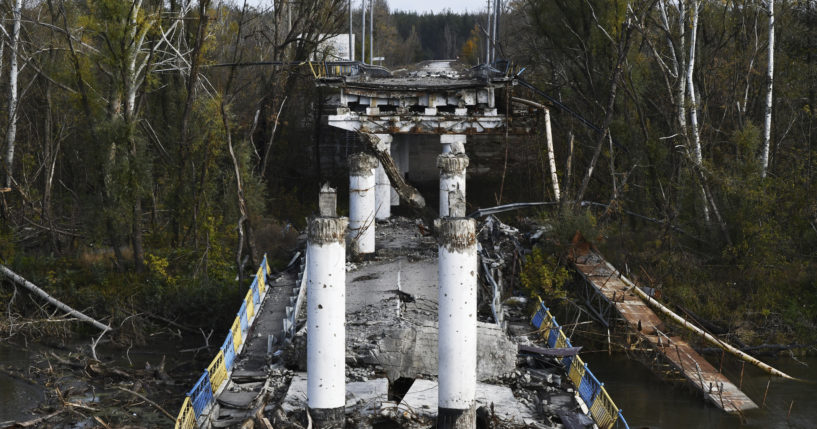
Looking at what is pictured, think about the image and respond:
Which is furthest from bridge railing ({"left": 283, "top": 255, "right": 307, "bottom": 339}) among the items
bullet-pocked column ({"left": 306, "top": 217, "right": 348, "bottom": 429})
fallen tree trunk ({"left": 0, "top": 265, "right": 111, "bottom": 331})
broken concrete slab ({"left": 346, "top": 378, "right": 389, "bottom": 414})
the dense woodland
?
fallen tree trunk ({"left": 0, "top": 265, "right": 111, "bottom": 331})

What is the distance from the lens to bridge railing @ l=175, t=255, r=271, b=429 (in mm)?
14416

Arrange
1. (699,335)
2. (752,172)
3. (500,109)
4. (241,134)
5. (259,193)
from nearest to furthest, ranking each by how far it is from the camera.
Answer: (699,335)
(752,172)
(500,109)
(259,193)
(241,134)

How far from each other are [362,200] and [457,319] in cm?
979

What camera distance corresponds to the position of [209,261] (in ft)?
88.4

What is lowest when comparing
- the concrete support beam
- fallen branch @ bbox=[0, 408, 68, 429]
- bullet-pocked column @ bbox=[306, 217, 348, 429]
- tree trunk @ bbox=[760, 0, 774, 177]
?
fallen branch @ bbox=[0, 408, 68, 429]

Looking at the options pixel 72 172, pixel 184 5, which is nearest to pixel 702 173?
pixel 184 5

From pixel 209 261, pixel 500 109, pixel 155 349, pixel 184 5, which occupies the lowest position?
pixel 155 349

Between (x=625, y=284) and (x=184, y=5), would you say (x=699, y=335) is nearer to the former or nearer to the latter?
(x=625, y=284)

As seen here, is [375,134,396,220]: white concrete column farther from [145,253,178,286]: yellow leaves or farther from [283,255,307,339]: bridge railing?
[283,255,307,339]: bridge railing

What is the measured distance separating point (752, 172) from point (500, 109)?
745cm

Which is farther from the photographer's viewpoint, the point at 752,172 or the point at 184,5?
the point at 184,5

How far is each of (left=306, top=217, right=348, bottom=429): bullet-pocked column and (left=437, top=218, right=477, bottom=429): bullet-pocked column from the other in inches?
59.4

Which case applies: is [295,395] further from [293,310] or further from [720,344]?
[720,344]

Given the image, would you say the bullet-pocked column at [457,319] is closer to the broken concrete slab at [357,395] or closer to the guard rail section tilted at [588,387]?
the broken concrete slab at [357,395]
